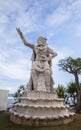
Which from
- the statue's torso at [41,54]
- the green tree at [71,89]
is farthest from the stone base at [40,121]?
the green tree at [71,89]

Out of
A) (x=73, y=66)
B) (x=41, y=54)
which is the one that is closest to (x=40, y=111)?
(x=41, y=54)

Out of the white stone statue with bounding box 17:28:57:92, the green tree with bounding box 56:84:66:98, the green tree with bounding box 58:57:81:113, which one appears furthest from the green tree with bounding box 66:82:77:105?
the white stone statue with bounding box 17:28:57:92

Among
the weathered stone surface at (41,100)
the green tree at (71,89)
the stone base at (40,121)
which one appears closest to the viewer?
the stone base at (40,121)

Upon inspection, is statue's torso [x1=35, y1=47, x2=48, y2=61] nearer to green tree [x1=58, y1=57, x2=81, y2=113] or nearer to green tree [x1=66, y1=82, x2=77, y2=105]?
green tree [x1=58, y1=57, x2=81, y2=113]

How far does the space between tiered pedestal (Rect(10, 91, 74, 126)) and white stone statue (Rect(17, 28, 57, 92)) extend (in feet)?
2.04

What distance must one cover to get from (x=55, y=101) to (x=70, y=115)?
1.00 metres

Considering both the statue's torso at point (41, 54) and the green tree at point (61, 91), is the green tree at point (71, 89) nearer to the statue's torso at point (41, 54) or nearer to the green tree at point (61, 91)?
the green tree at point (61, 91)

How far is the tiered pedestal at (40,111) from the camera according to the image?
7.35 m

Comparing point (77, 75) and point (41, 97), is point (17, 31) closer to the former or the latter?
point (41, 97)

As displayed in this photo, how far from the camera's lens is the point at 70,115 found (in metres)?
8.25

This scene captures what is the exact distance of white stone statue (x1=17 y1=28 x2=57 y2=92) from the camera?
9203 millimetres

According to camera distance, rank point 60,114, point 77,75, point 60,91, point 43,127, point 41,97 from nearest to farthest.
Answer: point 43,127, point 60,114, point 41,97, point 77,75, point 60,91

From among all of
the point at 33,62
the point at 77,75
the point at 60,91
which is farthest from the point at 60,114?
the point at 60,91

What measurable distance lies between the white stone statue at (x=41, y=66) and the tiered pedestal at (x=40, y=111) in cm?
62
